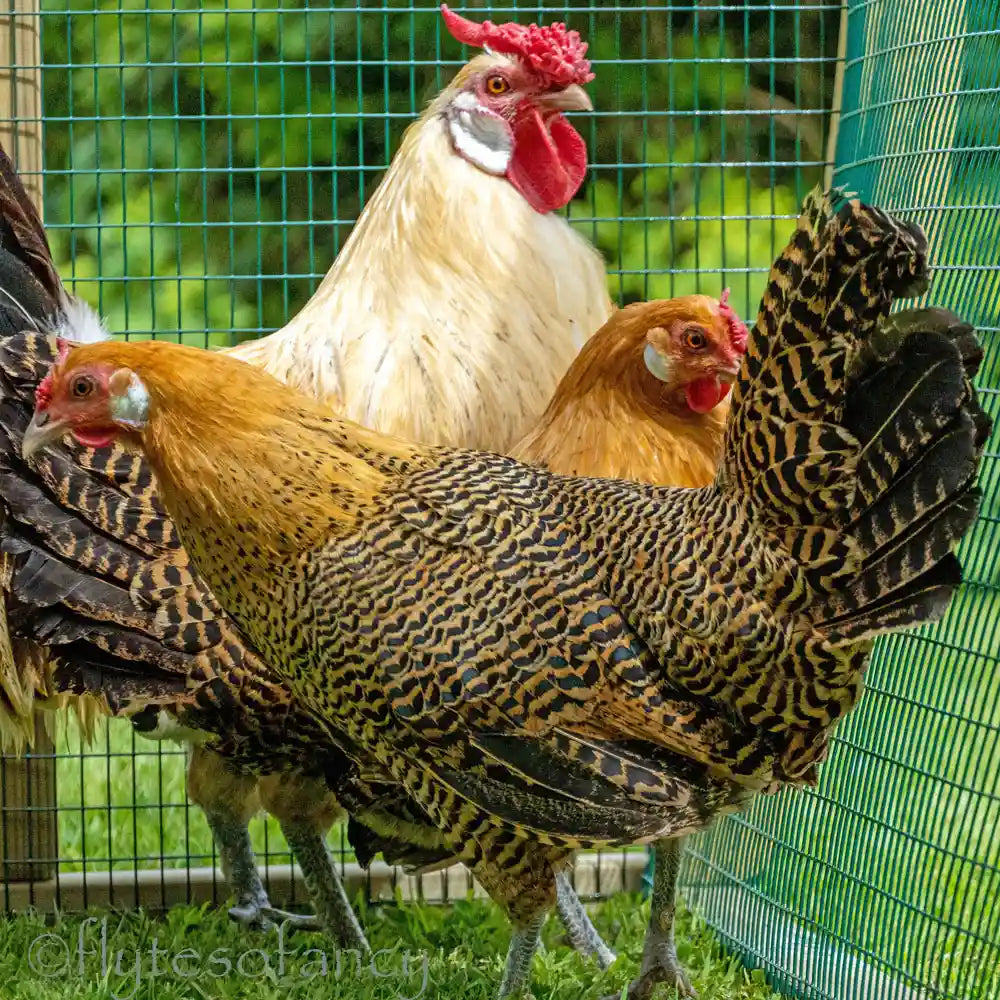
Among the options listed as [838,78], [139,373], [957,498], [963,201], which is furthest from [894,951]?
[838,78]

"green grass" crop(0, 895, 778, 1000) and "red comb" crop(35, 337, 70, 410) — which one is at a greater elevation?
"red comb" crop(35, 337, 70, 410)

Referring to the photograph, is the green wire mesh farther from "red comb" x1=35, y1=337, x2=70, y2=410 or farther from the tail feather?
"red comb" x1=35, y1=337, x2=70, y2=410

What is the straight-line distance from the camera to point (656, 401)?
4.18m

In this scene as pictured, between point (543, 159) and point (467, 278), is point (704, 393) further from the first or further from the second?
point (543, 159)

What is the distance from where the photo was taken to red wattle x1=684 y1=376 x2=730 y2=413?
414cm

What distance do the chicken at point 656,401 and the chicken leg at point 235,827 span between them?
1.29 metres

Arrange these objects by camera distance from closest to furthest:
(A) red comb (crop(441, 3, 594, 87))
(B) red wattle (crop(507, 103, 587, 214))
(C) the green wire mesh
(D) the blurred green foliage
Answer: (C) the green wire mesh < (A) red comb (crop(441, 3, 594, 87)) < (B) red wattle (crop(507, 103, 587, 214)) < (D) the blurred green foliage

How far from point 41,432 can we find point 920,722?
7.63 ft

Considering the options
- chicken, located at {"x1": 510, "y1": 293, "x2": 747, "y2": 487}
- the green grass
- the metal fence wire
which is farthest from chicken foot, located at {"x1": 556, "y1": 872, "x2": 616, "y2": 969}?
chicken, located at {"x1": 510, "y1": 293, "x2": 747, "y2": 487}

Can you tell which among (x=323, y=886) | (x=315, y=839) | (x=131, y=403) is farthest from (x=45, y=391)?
(x=323, y=886)

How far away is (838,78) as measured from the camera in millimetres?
4727

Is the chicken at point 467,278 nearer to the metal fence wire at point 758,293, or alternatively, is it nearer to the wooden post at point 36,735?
the metal fence wire at point 758,293

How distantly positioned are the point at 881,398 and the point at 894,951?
1.57 meters

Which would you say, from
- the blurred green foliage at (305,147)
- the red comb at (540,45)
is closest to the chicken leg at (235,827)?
the red comb at (540,45)
